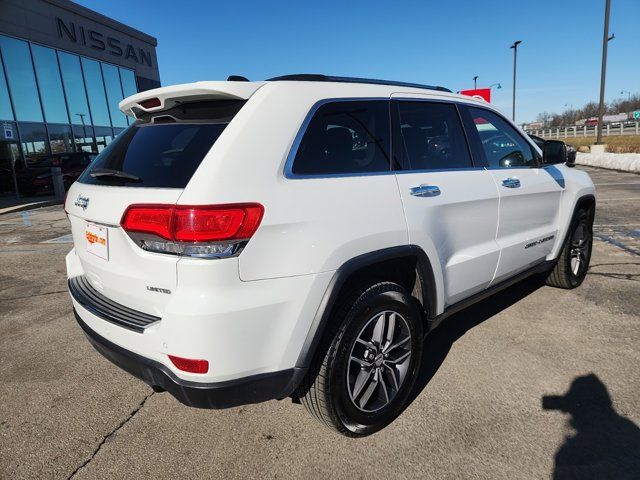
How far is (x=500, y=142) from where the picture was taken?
11.6 ft

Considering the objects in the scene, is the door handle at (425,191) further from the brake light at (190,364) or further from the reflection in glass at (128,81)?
the reflection in glass at (128,81)

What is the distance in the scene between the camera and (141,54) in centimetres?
2769

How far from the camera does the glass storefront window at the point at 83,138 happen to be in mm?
21438

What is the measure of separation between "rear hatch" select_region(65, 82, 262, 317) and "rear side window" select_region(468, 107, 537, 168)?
6.60 feet

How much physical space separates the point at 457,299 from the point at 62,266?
5.36 m

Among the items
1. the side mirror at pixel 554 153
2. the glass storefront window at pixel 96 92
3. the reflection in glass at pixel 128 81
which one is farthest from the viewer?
the reflection in glass at pixel 128 81

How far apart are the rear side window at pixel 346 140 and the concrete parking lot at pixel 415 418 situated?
56.1 inches

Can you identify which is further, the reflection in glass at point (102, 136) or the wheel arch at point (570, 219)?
the reflection in glass at point (102, 136)

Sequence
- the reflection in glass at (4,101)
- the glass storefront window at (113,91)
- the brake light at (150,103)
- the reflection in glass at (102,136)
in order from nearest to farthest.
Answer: the brake light at (150,103)
the reflection in glass at (4,101)
the reflection in glass at (102,136)
the glass storefront window at (113,91)

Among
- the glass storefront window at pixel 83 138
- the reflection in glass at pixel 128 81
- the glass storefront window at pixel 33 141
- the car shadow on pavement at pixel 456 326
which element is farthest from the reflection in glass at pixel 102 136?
the car shadow on pavement at pixel 456 326

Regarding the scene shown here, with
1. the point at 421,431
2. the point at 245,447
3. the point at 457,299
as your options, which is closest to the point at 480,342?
the point at 457,299

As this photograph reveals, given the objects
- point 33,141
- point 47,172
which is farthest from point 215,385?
point 33,141

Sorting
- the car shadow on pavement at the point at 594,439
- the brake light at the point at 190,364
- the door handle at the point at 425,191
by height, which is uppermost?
the door handle at the point at 425,191

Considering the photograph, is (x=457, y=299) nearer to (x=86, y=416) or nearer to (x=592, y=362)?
(x=592, y=362)
